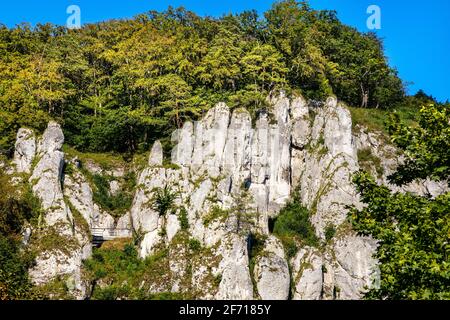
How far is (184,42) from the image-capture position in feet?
166

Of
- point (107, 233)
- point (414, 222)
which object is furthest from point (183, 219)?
point (414, 222)

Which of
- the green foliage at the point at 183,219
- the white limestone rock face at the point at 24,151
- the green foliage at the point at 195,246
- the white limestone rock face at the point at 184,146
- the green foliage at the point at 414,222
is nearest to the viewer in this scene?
the green foliage at the point at 414,222

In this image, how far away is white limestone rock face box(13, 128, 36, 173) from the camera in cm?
3944

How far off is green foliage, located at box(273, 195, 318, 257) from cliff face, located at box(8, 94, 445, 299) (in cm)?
61

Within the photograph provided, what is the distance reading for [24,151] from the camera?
131 ft

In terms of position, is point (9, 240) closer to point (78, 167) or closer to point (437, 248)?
point (78, 167)

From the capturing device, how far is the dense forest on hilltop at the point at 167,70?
148 ft

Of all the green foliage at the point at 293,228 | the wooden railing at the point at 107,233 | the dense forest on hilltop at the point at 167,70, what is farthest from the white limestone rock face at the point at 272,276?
the dense forest on hilltop at the point at 167,70

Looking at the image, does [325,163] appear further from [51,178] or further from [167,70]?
[51,178]

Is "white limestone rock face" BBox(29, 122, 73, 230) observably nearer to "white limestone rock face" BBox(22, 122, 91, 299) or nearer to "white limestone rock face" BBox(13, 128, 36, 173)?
"white limestone rock face" BBox(22, 122, 91, 299)

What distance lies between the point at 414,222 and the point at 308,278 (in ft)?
72.4

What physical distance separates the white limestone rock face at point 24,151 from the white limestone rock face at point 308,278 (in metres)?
18.6

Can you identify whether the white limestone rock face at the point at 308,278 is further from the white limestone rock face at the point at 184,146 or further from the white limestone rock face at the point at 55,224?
the white limestone rock face at the point at 55,224

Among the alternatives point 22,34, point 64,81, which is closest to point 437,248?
point 64,81
